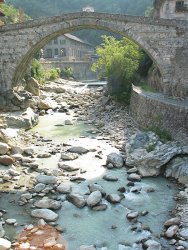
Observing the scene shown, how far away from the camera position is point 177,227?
9.34 m

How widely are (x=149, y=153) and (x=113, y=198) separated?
3268mm

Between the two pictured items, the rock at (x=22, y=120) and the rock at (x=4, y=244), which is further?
the rock at (x=22, y=120)

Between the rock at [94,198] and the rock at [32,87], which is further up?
the rock at [32,87]

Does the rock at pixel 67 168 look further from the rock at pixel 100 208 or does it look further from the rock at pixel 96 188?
the rock at pixel 100 208

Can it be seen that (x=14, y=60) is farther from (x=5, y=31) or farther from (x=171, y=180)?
(x=171, y=180)

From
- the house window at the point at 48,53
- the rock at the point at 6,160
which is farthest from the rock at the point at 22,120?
the house window at the point at 48,53

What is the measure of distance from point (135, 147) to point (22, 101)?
9852 millimetres

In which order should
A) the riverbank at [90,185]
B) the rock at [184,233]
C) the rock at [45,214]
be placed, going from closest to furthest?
the rock at [184,233]
the riverbank at [90,185]
the rock at [45,214]

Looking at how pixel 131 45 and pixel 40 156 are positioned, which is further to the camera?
pixel 131 45

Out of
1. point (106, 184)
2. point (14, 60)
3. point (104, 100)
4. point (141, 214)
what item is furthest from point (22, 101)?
point (141, 214)

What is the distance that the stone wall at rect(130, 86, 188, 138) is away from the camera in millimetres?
14797

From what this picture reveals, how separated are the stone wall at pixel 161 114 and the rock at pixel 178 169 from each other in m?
1.90

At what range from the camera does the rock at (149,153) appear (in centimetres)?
1315

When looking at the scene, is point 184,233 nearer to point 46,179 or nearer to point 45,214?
point 45,214
